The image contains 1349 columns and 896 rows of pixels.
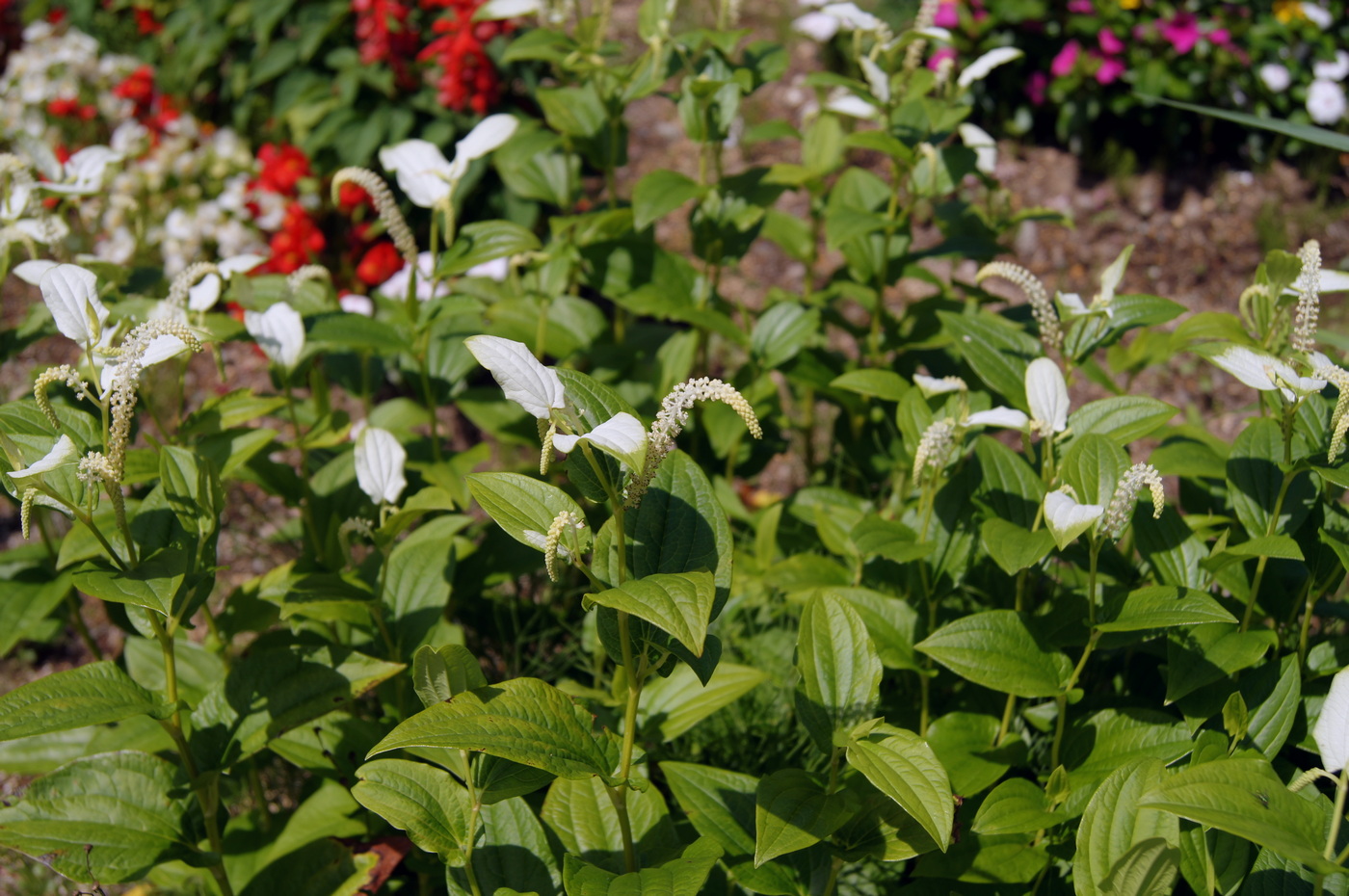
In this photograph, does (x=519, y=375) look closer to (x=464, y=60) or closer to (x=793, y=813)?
(x=793, y=813)

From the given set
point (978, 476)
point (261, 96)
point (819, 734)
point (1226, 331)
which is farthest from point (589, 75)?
point (261, 96)

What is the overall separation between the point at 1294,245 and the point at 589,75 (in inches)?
111

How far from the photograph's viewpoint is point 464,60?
3393 millimetres

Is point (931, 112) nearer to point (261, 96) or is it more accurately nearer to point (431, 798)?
point (431, 798)

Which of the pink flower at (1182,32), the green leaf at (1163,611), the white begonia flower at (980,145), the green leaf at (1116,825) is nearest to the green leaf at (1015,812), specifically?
the green leaf at (1116,825)

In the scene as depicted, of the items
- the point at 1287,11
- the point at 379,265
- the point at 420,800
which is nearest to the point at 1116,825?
the point at 420,800

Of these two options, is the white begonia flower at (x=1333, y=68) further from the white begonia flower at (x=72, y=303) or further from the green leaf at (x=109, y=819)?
the green leaf at (x=109, y=819)

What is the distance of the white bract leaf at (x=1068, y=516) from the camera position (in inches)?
46.0

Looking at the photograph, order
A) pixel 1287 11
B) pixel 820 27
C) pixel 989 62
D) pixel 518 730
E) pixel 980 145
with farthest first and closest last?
pixel 820 27, pixel 1287 11, pixel 980 145, pixel 989 62, pixel 518 730

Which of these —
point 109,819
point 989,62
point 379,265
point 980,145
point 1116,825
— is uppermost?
point 989,62

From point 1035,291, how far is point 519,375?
2.82 ft

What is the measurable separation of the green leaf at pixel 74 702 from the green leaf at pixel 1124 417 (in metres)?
1.38

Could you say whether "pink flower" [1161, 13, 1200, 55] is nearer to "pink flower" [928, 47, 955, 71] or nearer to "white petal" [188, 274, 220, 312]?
"pink flower" [928, 47, 955, 71]

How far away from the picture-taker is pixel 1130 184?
3926 mm
